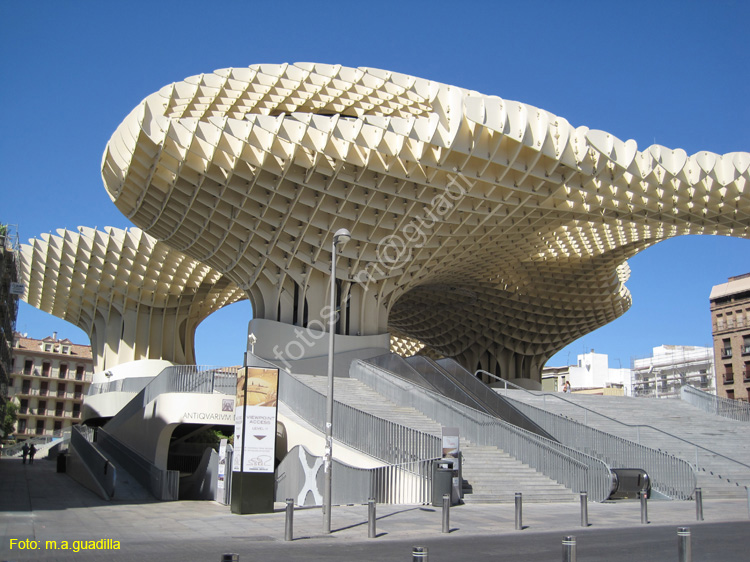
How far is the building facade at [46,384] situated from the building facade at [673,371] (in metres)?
68.3

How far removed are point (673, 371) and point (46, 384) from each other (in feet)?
245

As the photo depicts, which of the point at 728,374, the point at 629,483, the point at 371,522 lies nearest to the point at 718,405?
the point at 629,483

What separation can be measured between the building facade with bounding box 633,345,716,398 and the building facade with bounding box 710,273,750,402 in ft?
26.2

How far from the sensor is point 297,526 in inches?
566

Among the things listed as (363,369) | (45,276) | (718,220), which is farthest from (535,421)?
(45,276)

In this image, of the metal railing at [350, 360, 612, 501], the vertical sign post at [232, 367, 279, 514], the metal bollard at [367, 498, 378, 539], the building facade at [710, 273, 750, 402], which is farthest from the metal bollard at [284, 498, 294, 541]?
the building facade at [710, 273, 750, 402]

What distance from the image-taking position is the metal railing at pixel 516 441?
19.3 metres

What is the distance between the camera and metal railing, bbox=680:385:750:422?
106 feet

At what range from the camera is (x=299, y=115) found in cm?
2675

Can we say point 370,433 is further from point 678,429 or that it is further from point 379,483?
point 678,429

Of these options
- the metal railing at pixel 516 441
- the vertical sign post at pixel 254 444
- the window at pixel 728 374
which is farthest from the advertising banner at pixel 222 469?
the window at pixel 728 374

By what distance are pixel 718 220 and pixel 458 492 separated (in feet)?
71.1

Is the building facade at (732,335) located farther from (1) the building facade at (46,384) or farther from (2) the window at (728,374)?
(1) the building facade at (46,384)

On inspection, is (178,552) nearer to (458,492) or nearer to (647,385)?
(458,492)
